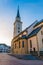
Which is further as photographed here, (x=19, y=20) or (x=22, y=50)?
(x=19, y=20)

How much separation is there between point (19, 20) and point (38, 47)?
29016 millimetres

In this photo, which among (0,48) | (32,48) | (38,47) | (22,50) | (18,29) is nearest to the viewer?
(38,47)

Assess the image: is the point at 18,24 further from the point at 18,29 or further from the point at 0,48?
the point at 0,48

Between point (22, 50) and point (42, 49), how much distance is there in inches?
Answer: 303

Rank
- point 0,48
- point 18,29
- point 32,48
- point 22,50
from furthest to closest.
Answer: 1. point 0,48
2. point 18,29
3. point 22,50
4. point 32,48

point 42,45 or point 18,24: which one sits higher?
point 18,24

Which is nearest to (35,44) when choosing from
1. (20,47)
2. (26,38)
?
(26,38)

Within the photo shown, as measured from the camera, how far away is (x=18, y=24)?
49.2 metres

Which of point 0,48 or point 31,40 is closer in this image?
point 31,40

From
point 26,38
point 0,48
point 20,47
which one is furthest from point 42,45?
point 0,48

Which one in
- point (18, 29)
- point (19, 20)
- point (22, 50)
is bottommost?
point (22, 50)

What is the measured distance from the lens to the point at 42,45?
24906 millimetres

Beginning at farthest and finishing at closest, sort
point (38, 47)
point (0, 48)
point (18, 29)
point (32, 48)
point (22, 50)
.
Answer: point (0, 48) → point (18, 29) → point (22, 50) → point (32, 48) → point (38, 47)

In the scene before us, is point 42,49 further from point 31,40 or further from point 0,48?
point 0,48
